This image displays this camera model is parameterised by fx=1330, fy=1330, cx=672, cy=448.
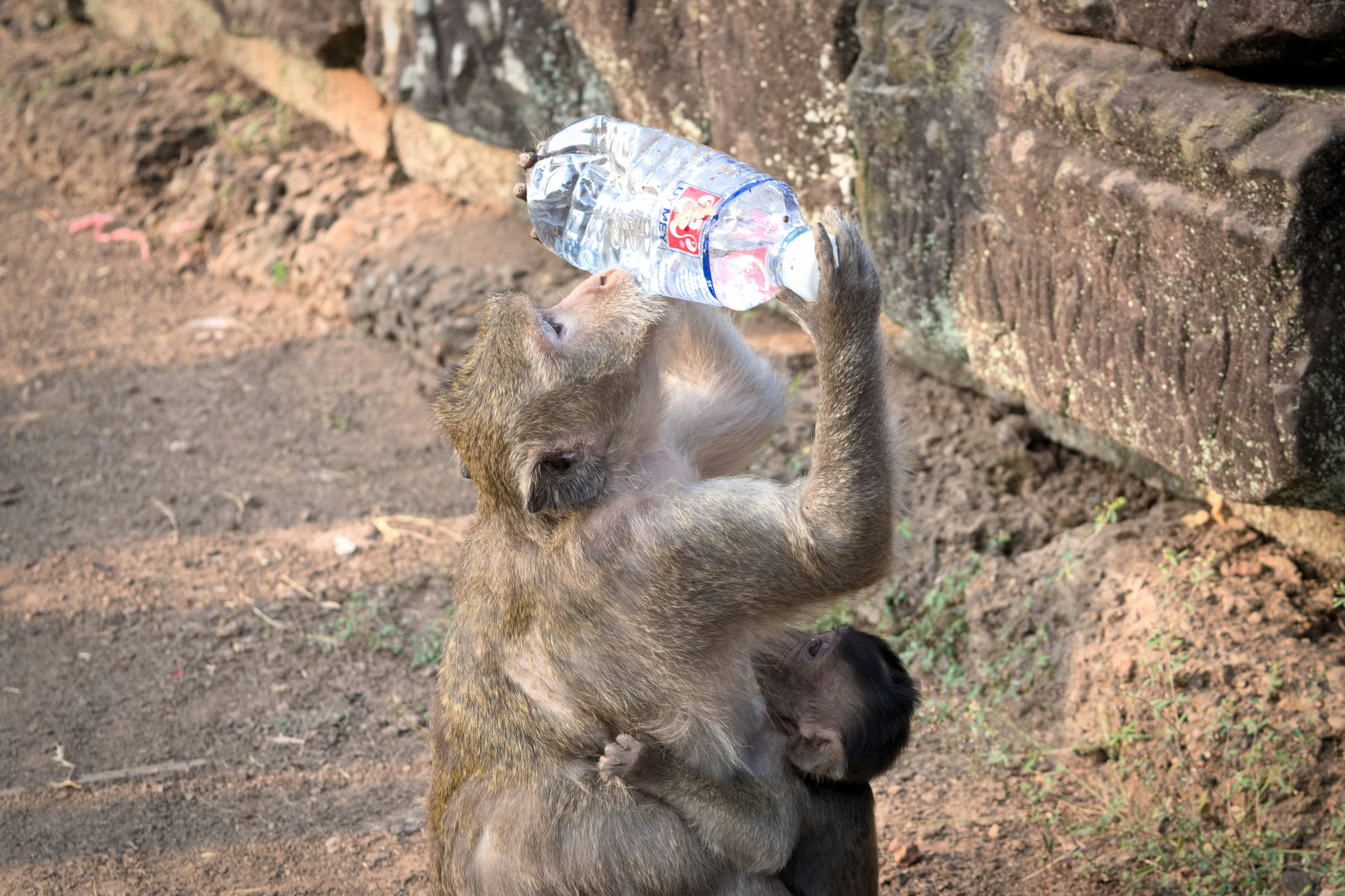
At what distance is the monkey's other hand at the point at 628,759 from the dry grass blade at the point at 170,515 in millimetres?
3344

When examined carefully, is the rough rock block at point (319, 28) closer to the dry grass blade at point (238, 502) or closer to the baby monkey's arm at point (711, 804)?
the dry grass blade at point (238, 502)

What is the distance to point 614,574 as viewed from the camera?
8.75ft

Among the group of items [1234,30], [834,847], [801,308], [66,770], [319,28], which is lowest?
[66,770]

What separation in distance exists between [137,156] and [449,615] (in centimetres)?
497

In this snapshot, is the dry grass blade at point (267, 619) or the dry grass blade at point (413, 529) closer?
the dry grass blade at point (267, 619)

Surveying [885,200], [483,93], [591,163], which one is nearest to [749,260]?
[591,163]

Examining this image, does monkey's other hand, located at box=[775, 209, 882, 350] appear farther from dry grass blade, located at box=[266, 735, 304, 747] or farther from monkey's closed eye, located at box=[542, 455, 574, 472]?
dry grass blade, located at box=[266, 735, 304, 747]

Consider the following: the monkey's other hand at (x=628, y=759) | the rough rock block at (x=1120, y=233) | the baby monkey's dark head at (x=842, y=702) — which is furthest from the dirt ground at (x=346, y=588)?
the monkey's other hand at (x=628, y=759)

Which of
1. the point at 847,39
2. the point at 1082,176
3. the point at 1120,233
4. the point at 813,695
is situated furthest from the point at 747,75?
the point at 813,695

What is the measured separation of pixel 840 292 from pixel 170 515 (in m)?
3.99

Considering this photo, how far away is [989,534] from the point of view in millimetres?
4305

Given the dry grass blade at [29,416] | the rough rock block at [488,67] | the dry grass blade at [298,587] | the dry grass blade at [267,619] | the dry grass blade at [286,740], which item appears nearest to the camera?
the dry grass blade at [286,740]

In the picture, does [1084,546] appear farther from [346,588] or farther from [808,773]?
[346,588]

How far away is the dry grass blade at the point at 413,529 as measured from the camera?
530 centimetres
